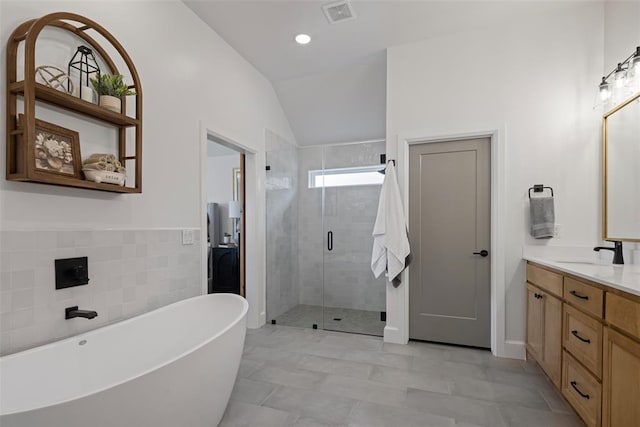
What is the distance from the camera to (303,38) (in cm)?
295

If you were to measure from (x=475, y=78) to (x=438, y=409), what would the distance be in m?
2.76

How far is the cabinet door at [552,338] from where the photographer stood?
1.98 m

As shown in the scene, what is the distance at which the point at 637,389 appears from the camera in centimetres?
125

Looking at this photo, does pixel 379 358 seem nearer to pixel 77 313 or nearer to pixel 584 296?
pixel 584 296

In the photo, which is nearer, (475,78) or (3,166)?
(3,166)

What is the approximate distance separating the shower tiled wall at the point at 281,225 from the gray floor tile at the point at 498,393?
2206mm

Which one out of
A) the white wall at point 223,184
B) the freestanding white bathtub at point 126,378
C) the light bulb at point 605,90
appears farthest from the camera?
the white wall at point 223,184

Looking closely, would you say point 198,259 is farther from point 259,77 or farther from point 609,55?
point 609,55

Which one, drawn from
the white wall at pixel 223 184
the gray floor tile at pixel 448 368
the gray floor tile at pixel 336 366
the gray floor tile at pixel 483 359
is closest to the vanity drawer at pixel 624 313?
the gray floor tile at pixel 448 368

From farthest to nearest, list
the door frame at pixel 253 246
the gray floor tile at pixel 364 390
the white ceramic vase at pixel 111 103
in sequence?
the door frame at pixel 253 246
the gray floor tile at pixel 364 390
the white ceramic vase at pixel 111 103

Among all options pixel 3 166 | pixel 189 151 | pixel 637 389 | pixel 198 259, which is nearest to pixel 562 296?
pixel 637 389

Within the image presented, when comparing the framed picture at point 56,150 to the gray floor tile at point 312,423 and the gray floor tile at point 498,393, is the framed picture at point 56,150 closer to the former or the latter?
the gray floor tile at point 312,423

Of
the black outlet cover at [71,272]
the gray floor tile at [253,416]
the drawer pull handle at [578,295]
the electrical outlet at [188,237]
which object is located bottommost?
the gray floor tile at [253,416]

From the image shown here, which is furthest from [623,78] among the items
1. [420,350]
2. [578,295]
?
[420,350]
